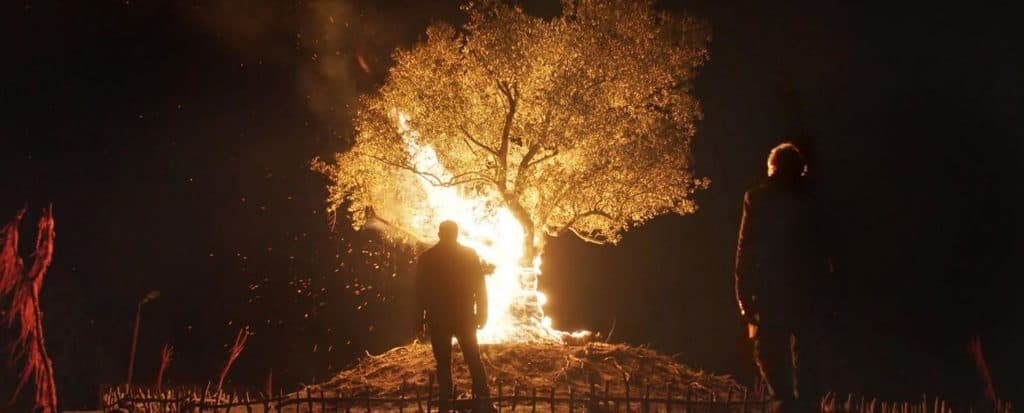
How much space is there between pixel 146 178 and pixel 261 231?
3.10 metres

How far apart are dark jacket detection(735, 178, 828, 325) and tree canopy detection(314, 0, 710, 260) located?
8790 mm

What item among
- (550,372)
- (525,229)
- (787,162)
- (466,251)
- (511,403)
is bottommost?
(511,403)

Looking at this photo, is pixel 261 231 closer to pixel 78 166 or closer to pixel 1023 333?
pixel 78 166

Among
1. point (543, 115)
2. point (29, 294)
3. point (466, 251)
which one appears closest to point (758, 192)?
point (466, 251)

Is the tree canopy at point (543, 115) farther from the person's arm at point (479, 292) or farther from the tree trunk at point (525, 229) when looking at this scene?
the person's arm at point (479, 292)

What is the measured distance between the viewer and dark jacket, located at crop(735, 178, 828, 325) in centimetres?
855

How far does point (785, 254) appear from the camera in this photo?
857 centimetres

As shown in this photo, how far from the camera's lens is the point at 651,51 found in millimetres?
17375

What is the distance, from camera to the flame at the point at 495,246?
18000 millimetres

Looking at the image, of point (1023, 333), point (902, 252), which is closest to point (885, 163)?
point (902, 252)

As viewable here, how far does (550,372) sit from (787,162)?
7.82 metres

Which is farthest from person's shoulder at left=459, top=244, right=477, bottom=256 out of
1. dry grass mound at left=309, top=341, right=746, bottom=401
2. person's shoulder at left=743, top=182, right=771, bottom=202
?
person's shoulder at left=743, top=182, right=771, bottom=202

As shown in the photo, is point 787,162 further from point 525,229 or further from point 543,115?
point 525,229

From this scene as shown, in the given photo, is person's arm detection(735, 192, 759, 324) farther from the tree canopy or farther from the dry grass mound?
the tree canopy
